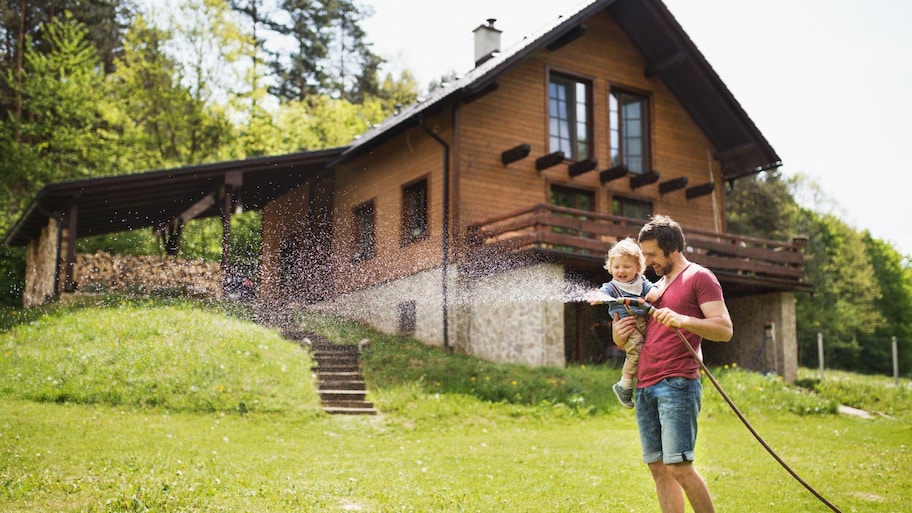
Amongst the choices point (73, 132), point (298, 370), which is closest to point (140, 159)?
point (73, 132)

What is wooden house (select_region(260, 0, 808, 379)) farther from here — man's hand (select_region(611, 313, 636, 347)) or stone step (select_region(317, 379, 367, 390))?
man's hand (select_region(611, 313, 636, 347))

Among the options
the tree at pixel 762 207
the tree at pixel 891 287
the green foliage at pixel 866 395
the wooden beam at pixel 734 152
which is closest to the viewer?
the green foliage at pixel 866 395

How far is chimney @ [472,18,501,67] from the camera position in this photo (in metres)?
21.0

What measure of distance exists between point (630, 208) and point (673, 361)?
1631cm

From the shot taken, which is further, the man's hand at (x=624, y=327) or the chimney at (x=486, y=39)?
the chimney at (x=486, y=39)

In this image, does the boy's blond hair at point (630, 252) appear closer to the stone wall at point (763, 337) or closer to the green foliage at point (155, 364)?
the green foliage at point (155, 364)

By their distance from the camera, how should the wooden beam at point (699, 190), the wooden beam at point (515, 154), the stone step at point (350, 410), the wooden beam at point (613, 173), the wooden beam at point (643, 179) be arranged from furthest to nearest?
the wooden beam at point (699, 190) < the wooden beam at point (643, 179) < the wooden beam at point (613, 173) < the wooden beam at point (515, 154) < the stone step at point (350, 410)

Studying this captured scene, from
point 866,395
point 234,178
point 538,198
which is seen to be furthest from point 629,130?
point 234,178

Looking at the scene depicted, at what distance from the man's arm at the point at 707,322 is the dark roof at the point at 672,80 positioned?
521 inches

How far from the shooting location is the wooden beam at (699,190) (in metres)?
21.1

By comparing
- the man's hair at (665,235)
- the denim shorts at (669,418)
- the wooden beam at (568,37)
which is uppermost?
the wooden beam at (568,37)

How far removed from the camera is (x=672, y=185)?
2066 cm

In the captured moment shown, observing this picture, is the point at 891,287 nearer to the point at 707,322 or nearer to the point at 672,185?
the point at 672,185

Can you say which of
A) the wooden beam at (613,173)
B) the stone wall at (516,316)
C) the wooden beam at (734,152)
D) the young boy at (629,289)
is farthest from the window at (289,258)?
the young boy at (629,289)
